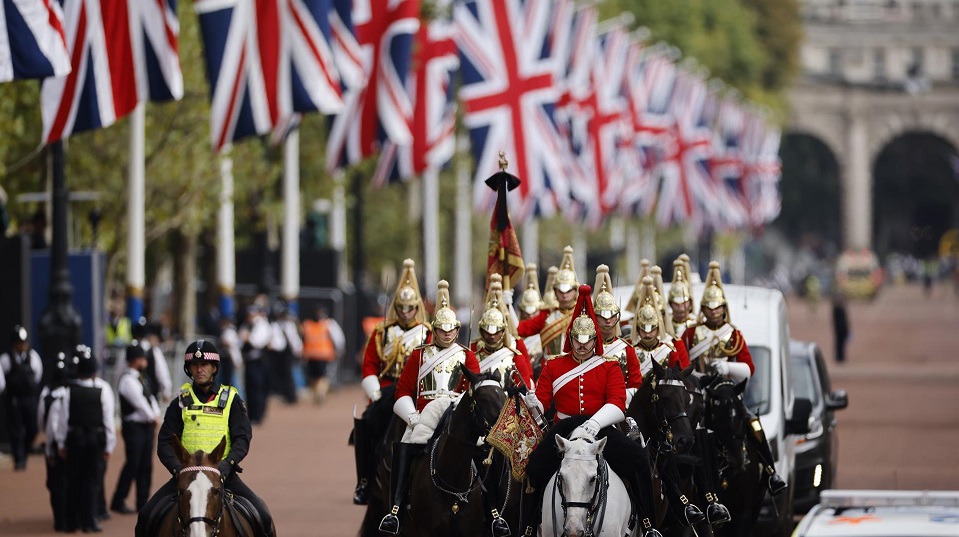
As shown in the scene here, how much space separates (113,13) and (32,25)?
298 cm

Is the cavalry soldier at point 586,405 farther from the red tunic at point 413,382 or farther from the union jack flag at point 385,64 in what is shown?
the union jack flag at point 385,64

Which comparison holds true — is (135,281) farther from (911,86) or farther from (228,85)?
(911,86)

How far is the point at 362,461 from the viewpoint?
647 inches

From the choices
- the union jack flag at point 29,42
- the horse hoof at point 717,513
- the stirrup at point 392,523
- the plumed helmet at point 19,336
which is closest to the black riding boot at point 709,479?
the horse hoof at point 717,513

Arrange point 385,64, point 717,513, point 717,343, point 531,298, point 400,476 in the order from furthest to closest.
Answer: point 385,64, point 531,298, point 717,343, point 717,513, point 400,476

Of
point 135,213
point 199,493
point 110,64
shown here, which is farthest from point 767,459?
point 135,213

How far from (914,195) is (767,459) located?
12463cm

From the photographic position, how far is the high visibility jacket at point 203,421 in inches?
504

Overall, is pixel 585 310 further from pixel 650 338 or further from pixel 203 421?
pixel 203 421

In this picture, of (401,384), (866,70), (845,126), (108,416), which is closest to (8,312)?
(108,416)

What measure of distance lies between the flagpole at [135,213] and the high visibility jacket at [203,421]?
55.9 ft

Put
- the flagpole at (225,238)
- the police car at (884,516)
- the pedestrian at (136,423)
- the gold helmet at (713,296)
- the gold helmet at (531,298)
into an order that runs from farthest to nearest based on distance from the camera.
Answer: the flagpole at (225,238), the pedestrian at (136,423), the gold helmet at (531,298), the gold helmet at (713,296), the police car at (884,516)

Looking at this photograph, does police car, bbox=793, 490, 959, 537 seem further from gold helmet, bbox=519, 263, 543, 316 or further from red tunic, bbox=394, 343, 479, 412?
gold helmet, bbox=519, 263, 543, 316

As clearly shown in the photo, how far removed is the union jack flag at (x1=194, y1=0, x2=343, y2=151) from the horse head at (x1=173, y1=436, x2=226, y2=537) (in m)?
12.7
